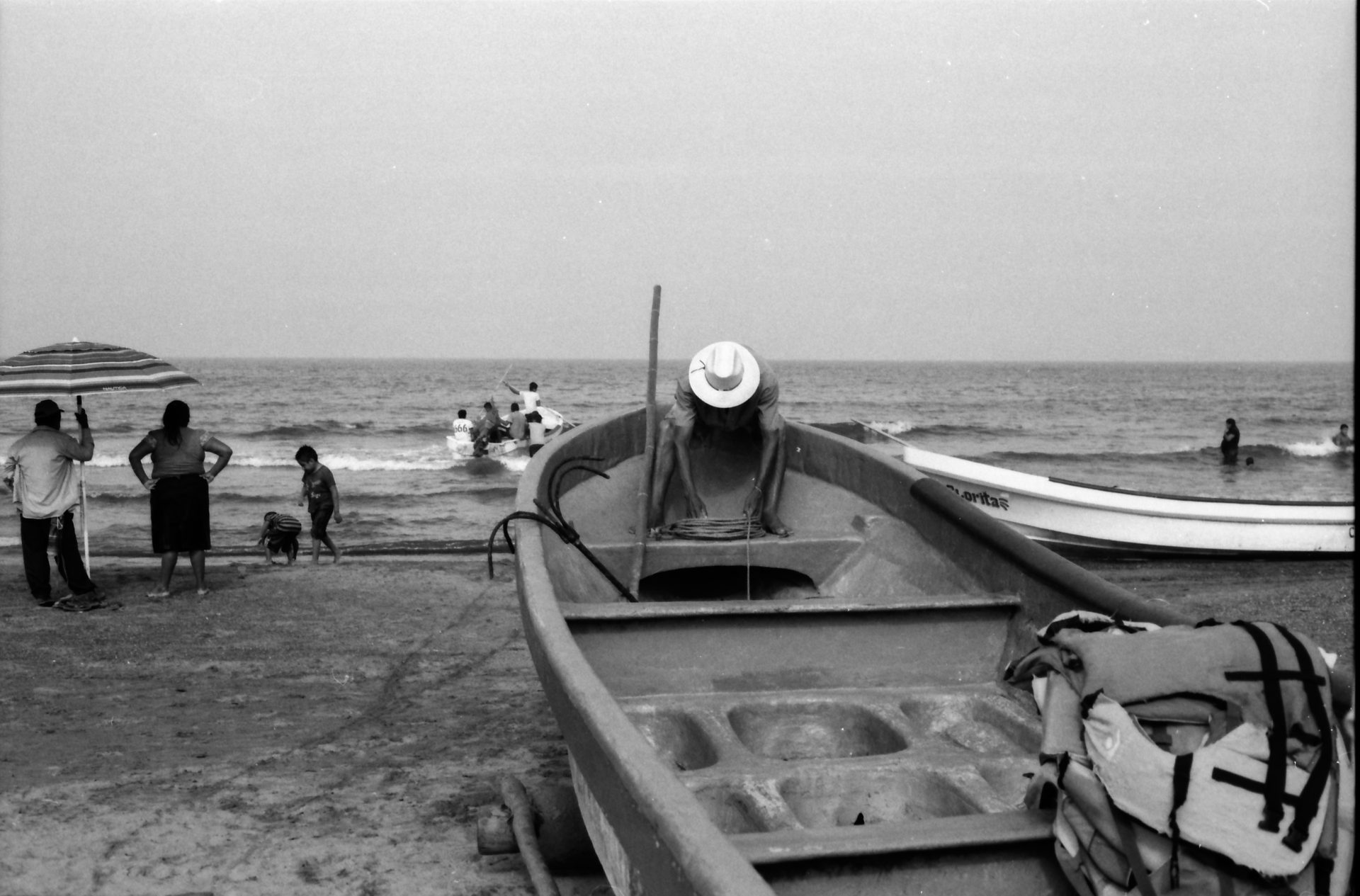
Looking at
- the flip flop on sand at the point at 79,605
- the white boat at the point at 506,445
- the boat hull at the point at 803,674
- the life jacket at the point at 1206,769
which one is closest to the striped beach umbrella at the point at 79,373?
the flip flop on sand at the point at 79,605

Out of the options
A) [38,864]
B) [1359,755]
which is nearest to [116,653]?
[38,864]

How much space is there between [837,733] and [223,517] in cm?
1645

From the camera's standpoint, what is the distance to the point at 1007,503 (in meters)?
12.8

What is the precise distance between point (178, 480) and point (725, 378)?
4.53 metres

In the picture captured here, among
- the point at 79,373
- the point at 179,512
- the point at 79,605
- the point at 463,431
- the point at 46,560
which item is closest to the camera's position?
the point at 79,373

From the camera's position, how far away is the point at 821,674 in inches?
178

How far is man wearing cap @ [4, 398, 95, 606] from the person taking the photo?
7.81 m

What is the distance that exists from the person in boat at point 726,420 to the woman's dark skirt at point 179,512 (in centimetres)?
386

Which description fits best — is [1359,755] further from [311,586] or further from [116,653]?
[311,586]

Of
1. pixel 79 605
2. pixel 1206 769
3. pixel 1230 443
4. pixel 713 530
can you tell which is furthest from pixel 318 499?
pixel 1230 443

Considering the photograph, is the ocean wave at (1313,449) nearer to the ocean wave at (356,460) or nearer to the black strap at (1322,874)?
the ocean wave at (356,460)

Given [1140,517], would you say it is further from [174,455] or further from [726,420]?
[174,455]

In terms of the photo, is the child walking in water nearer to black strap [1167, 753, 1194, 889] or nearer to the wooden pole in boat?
the wooden pole in boat

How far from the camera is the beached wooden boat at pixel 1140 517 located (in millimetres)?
12102
